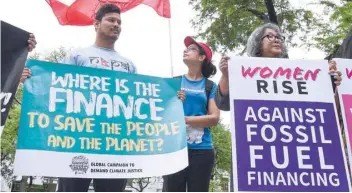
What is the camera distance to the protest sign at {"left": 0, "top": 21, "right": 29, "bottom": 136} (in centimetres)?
248

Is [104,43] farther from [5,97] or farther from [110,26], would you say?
[5,97]

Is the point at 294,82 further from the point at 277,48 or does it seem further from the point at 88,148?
the point at 88,148

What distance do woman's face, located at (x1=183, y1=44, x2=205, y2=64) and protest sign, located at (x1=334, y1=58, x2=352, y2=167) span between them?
3.35 feet

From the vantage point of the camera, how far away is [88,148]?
2.64 m

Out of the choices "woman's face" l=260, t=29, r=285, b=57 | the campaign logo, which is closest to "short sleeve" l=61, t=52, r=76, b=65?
the campaign logo

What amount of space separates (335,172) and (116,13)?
1.86 meters

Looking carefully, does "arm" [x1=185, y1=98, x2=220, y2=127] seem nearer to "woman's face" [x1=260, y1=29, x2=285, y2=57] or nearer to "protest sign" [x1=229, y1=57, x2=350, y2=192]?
"protest sign" [x1=229, y1=57, x2=350, y2=192]

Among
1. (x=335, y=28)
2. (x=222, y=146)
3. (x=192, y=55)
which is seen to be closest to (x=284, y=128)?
(x=192, y=55)

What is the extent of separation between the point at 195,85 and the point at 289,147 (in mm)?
920

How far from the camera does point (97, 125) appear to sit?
108 inches

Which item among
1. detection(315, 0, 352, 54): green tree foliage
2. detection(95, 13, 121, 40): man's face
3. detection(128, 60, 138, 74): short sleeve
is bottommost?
detection(128, 60, 138, 74): short sleeve

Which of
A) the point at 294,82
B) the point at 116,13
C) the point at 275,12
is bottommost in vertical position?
the point at 294,82

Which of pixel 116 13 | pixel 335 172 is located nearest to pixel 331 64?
pixel 335 172

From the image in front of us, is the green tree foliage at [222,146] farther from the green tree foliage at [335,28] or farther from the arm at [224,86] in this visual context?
the arm at [224,86]
